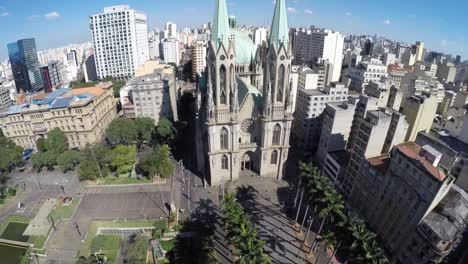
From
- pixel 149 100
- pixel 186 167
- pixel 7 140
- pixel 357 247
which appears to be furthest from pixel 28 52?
pixel 357 247

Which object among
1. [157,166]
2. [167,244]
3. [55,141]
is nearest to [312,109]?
Answer: [157,166]

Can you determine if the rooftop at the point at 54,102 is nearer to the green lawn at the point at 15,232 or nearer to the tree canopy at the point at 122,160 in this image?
the tree canopy at the point at 122,160

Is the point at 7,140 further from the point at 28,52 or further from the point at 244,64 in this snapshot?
the point at 28,52

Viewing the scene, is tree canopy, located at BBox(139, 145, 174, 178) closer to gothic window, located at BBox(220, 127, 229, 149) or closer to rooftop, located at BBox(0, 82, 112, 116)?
gothic window, located at BBox(220, 127, 229, 149)

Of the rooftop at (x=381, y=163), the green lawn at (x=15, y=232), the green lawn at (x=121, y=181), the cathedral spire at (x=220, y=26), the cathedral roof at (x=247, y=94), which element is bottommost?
the green lawn at (x=15, y=232)

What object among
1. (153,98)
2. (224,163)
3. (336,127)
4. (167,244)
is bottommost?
(167,244)

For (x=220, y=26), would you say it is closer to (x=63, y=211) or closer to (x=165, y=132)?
(x=165, y=132)

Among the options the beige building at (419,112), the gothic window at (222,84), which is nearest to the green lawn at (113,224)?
the gothic window at (222,84)
